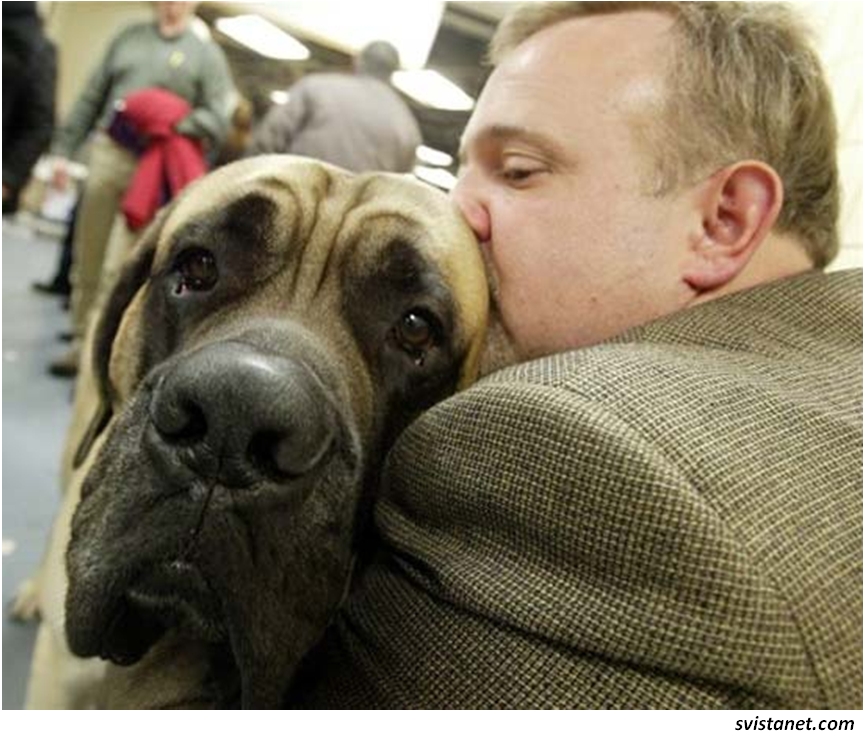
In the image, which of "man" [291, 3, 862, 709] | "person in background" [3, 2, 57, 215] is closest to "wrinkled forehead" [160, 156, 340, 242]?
"man" [291, 3, 862, 709]

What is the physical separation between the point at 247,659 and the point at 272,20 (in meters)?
4.49

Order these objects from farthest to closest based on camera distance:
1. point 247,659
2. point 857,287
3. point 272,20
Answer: point 272,20 → point 857,287 → point 247,659

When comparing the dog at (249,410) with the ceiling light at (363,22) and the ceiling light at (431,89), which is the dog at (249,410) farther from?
the ceiling light at (363,22)

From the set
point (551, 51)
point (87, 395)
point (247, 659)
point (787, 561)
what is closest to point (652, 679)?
point (787, 561)

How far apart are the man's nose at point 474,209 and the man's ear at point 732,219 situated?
0.28 meters

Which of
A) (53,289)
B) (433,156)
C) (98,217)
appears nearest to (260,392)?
(433,156)

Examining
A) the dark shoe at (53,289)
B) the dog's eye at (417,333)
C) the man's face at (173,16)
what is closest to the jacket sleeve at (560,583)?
the dog's eye at (417,333)

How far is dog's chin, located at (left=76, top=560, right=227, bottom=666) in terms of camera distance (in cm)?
78

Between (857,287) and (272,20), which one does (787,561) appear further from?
(272,20)

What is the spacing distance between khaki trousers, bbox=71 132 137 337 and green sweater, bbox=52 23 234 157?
0.51 ft

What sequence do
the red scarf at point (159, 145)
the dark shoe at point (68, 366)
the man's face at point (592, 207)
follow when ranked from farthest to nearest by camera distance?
the dark shoe at point (68, 366)
the red scarf at point (159, 145)
the man's face at point (592, 207)

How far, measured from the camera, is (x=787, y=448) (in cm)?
61

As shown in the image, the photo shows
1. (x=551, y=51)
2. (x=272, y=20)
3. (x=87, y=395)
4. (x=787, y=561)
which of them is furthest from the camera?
(x=272, y=20)

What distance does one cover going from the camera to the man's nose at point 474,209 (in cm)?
115
